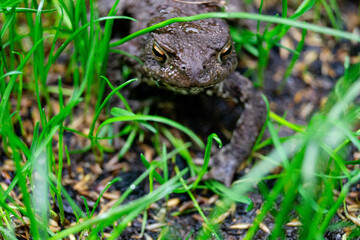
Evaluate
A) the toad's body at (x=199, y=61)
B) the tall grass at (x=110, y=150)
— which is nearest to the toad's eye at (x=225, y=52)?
the toad's body at (x=199, y=61)

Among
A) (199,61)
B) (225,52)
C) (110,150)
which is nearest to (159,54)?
(199,61)

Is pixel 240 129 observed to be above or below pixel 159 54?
below

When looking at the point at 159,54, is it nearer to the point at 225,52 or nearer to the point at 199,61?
the point at 199,61

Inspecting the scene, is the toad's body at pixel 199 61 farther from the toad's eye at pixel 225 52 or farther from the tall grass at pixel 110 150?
the tall grass at pixel 110 150

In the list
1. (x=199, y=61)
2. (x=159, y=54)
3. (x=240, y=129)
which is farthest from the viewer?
(x=240, y=129)

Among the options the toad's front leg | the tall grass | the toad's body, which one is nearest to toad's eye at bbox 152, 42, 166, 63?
the toad's body

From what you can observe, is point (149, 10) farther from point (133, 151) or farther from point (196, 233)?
point (196, 233)
